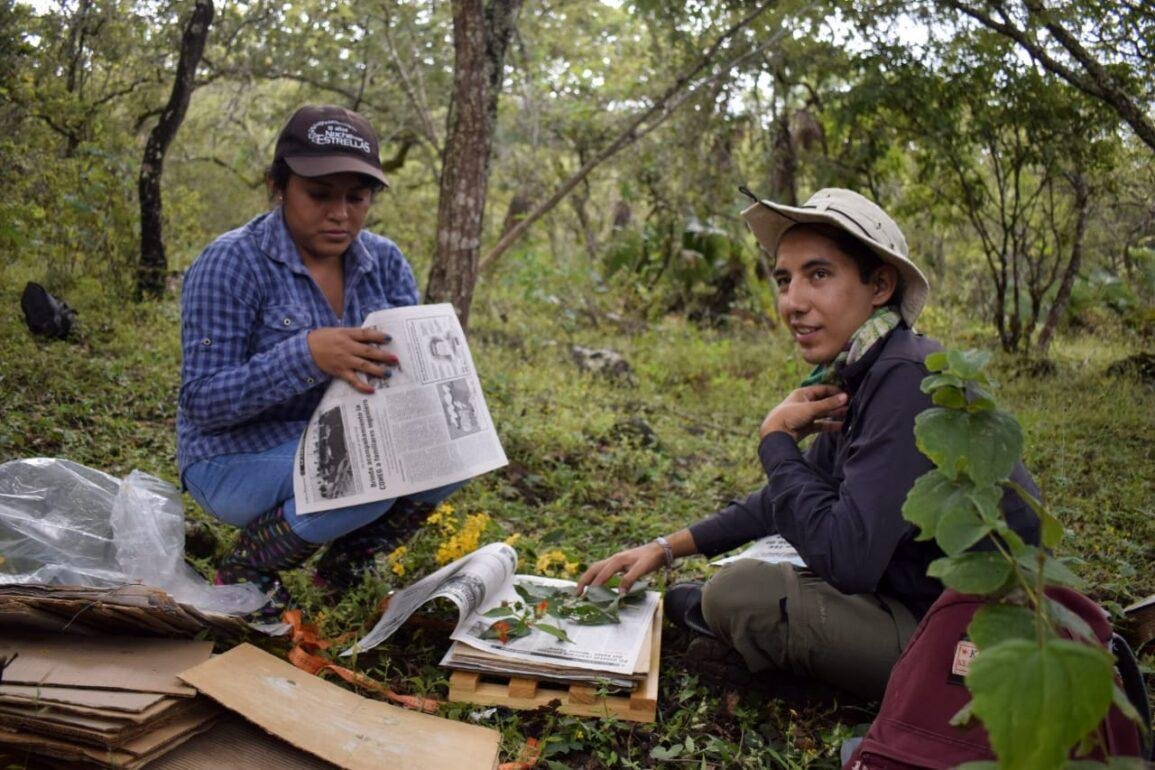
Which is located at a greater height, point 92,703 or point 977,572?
point 977,572

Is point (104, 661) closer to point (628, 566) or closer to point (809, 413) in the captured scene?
point (628, 566)

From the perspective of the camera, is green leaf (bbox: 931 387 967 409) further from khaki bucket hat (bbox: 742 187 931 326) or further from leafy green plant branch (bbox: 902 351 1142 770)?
khaki bucket hat (bbox: 742 187 931 326)

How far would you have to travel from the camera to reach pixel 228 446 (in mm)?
2758

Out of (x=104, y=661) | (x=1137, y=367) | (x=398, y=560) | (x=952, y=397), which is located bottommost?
(x=398, y=560)

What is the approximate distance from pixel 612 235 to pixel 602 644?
8.45 m

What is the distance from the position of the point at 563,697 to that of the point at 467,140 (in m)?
3.28

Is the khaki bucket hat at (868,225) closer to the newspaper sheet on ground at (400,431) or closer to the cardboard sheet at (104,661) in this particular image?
the newspaper sheet on ground at (400,431)

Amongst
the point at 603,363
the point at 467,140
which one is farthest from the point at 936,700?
the point at 603,363

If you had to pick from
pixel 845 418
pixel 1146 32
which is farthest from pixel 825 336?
pixel 1146 32

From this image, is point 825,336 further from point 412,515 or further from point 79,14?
point 79,14

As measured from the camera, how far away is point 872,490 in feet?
6.73

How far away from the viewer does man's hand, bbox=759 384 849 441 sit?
236 centimetres

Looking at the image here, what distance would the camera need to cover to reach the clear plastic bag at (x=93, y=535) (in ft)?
8.12

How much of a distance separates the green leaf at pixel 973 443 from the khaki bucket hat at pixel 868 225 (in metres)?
0.92
